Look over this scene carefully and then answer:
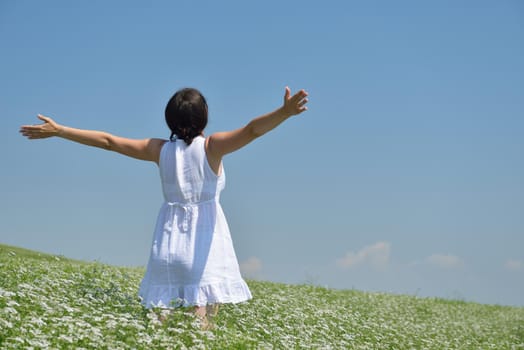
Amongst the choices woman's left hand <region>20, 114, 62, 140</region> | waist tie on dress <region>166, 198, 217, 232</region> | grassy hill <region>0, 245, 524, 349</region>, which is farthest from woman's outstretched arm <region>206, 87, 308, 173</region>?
woman's left hand <region>20, 114, 62, 140</region>

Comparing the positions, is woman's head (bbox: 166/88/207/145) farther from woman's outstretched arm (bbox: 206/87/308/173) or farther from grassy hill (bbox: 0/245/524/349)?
grassy hill (bbox: 0/245/524/349)

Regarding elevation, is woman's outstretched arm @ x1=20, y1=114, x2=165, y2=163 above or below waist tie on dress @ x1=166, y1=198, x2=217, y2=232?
above

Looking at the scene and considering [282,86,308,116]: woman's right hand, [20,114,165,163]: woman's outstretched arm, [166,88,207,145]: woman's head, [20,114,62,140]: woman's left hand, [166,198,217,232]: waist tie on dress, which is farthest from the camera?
[20,114,62,140]: woman's left hand

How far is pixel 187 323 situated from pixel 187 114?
240 cm

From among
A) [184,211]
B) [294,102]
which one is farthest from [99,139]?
[294,102]

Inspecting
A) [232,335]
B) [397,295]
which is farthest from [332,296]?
[232,335]

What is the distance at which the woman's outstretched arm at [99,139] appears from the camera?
7.71m

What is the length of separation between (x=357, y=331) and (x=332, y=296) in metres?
6.37

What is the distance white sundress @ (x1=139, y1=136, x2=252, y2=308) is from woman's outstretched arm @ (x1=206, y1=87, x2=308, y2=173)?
5.7 inches

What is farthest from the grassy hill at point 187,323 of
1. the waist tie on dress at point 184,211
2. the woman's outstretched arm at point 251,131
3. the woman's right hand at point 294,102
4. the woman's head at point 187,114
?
the woman's right hand at point 294,102

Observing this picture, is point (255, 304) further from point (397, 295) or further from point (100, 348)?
point (397, 295)

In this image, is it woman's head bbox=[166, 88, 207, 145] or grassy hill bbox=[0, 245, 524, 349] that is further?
woman's head bbox=[166, 88, 207, 145]

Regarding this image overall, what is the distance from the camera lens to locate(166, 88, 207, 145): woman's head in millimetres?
7352

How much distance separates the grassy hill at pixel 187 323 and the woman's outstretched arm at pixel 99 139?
1.96 m
